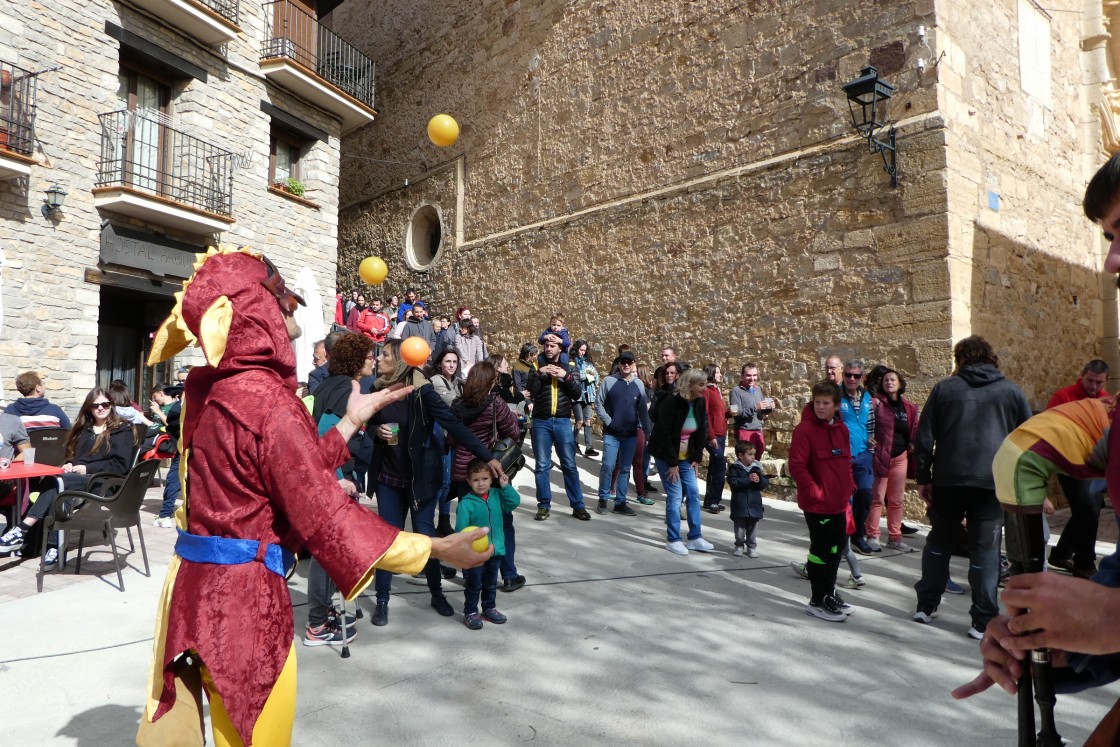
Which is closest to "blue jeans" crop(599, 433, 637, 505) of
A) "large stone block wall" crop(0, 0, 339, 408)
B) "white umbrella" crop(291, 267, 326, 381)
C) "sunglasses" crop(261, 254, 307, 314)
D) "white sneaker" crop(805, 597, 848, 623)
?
"white sneaker" crop(805, 597, 848, 623)

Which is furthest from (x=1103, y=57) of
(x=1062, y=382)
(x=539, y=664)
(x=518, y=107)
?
(x=539, y=664)

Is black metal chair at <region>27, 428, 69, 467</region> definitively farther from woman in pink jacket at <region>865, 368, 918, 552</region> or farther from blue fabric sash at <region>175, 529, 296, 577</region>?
woman in pink jacket at <region>865, 368, 918, 552</region>

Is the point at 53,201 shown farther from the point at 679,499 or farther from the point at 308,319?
the point at 679,499

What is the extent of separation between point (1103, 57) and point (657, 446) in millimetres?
10231

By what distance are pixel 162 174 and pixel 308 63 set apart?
3.91 metres

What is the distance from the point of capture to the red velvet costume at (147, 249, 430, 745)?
1773mm

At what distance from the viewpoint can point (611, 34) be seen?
39.4ft

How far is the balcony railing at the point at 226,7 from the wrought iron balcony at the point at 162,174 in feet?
6.31

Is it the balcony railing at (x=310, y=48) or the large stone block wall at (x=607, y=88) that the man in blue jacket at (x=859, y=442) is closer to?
the large stone block wall at (x=607, y=88)

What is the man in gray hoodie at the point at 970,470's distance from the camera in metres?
4.18

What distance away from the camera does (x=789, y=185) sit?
31.2ft

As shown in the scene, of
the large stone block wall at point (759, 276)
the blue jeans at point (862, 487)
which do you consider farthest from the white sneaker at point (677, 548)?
the large stone block wall at point (759, 276)

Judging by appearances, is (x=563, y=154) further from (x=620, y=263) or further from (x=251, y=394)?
(x=251, y=394)

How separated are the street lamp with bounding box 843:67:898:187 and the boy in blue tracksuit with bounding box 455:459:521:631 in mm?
6528
